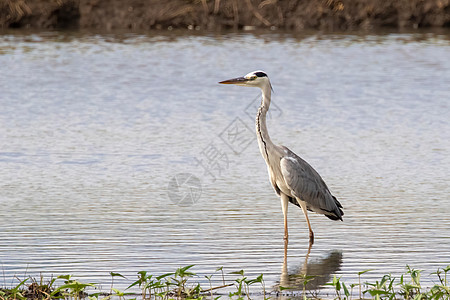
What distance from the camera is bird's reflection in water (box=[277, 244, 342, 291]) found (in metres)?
6.63

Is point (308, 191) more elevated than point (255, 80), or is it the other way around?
point (255, 80)

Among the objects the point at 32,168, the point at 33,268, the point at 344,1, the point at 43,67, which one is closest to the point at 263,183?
the point at 32,168

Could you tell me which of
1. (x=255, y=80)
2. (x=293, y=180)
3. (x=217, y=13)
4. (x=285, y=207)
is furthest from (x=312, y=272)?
(x=217, y=13)

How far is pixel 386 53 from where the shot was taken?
21156 millimetres

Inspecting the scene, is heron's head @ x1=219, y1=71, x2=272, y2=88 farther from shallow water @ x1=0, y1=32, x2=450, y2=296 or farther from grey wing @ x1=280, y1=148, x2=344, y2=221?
shallow water @ x1=0, y1=32, x2=450, y2=296

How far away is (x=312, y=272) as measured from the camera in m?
7.10

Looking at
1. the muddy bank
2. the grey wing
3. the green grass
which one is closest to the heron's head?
the grey wing

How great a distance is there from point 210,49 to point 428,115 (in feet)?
26.5

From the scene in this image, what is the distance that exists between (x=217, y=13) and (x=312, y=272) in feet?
59.9

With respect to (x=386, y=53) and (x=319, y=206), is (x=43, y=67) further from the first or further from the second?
(x=319, y=206)

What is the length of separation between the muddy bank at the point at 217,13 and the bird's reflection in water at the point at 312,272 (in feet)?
57.7

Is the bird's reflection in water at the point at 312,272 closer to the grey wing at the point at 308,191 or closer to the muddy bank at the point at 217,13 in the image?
the grey wing at the point at 308,191

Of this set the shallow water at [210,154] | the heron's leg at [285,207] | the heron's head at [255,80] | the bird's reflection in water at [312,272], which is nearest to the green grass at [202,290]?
the bird's reflection in water at [312,272]

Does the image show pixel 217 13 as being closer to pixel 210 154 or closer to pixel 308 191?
pixel 210 154
